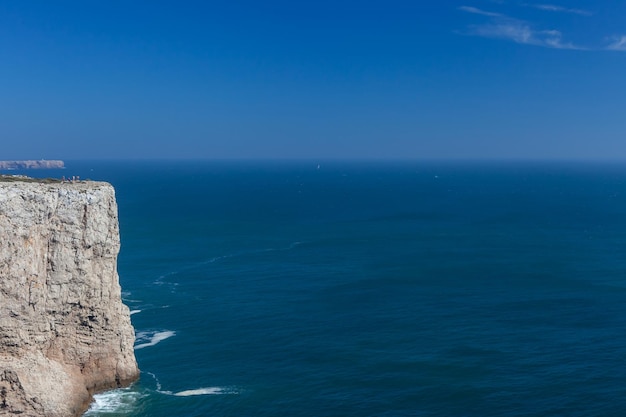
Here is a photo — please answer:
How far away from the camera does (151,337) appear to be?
65625 millimetres

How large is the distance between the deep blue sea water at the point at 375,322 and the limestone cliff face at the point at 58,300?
11.1 feet

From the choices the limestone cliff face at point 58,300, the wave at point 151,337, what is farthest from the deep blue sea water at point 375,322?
the limestone cliff face at point 58,300

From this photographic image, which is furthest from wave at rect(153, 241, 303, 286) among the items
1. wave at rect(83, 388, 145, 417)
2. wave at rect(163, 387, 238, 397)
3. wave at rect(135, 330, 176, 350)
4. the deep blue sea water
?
wave at rect(83, 388, 145, 417)

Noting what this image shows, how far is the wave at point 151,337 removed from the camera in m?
63.7

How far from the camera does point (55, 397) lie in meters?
46.2

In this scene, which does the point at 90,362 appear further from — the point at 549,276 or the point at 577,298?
the point at 549,276

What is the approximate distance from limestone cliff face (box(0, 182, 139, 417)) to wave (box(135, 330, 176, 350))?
37.5ft

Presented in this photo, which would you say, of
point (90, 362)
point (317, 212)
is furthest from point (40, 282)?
point (317, 212)

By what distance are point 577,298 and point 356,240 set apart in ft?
168

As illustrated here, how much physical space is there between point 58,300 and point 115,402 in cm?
900

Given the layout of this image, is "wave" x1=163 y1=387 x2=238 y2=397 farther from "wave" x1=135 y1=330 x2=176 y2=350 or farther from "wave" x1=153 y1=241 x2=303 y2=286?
"wave" x1=153 y1=241 x2=303 y2=286

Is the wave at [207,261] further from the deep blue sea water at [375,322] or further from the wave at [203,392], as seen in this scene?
the wave at [203,392]

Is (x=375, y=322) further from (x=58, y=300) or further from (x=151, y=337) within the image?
(x=58, y=300)

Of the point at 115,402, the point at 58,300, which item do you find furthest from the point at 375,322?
the point at 58,300
